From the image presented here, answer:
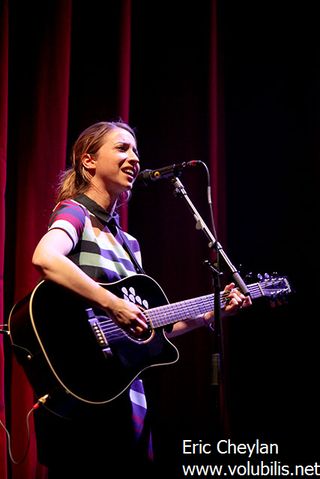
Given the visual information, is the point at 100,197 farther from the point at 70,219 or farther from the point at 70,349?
the point at 70,349

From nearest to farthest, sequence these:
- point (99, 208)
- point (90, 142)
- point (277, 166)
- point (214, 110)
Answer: point (99, 208) < point (90, 142) < point (214, 110) < point (277, 166)

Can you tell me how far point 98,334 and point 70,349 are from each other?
12cm

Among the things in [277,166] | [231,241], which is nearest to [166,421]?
[231,241]

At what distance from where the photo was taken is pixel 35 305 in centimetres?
173

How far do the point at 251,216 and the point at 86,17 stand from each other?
1.66 meters

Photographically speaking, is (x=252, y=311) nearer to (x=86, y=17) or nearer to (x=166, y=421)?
(x=166, y=421)

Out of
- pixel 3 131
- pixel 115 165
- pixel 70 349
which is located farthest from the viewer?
pixel 3 131

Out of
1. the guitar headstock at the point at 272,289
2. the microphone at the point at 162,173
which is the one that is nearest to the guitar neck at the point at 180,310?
the guitar headstock at the point at 272,289

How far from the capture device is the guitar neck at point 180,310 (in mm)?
2088

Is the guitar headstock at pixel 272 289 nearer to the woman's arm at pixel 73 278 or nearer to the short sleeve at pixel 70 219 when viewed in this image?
the woman's arm at pixel 73 278

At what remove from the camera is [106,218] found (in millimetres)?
2227

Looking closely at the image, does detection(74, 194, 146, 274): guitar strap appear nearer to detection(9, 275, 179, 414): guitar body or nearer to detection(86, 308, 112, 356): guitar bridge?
detection(9, 275, 179, 414): guitar body

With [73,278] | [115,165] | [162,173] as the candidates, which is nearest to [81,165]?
[115,165]

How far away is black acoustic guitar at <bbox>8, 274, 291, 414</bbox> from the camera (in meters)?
1.70
